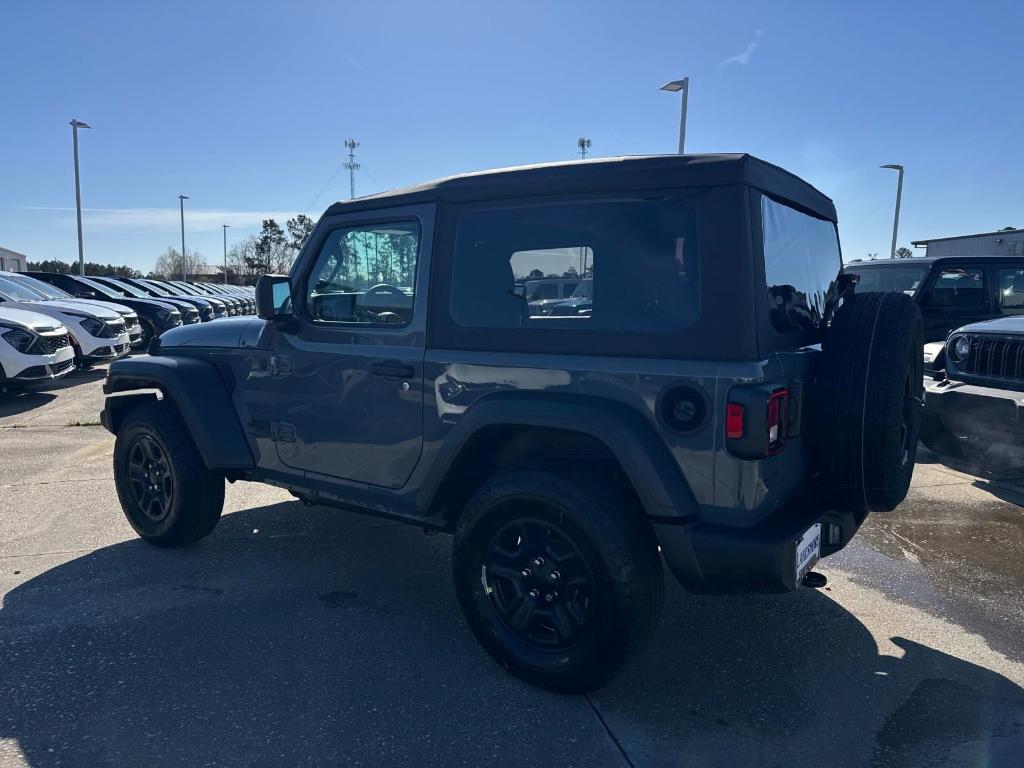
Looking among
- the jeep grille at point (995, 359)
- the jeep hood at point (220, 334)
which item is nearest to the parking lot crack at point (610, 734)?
the jeep hood at point (220, 334)

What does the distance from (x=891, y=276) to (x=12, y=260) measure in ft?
188

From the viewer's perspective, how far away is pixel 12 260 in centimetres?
5016

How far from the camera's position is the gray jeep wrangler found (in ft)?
8.07

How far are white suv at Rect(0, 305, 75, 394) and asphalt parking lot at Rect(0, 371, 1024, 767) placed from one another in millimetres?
4907

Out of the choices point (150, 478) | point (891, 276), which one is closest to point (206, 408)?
point (150, 478)

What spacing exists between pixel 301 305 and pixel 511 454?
1331mm

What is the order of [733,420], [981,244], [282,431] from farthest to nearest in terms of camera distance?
[981,244] → [282,431] → [733,420]

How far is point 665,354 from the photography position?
2521mm

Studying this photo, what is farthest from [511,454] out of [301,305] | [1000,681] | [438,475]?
[1000,681]

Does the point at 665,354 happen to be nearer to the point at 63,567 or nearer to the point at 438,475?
the point at 438,475

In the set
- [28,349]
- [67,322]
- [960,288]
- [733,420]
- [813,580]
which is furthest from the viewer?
[67,322]

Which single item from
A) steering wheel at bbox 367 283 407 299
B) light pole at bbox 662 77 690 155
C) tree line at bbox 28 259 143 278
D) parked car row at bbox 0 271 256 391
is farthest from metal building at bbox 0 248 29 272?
steering wheel at bbox 367 283 407 299

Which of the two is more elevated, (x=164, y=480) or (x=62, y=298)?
(x=62, y=298)

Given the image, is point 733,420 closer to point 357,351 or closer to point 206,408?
point 357,351
